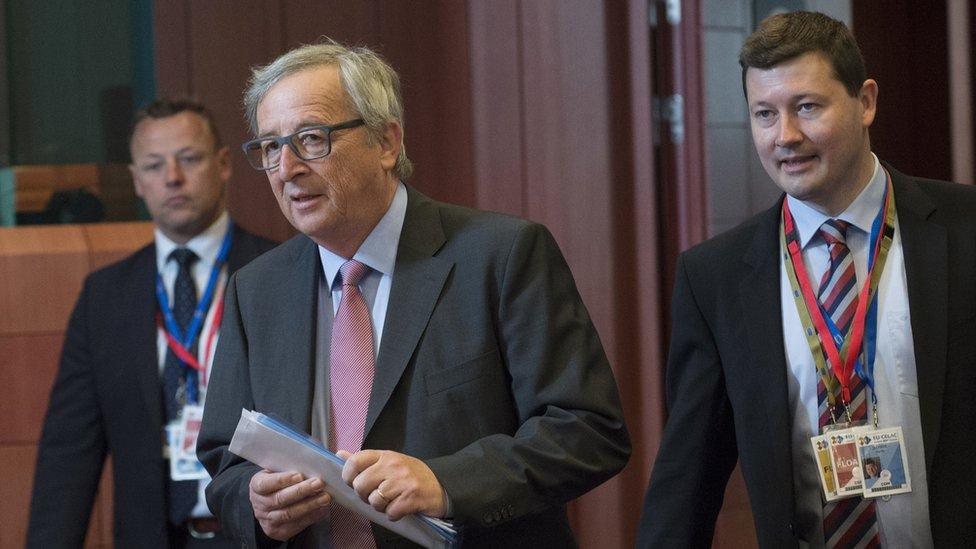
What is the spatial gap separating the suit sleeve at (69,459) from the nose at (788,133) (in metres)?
2.27

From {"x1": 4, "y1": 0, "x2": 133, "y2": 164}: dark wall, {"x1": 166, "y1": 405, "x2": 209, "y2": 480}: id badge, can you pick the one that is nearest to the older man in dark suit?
{"x1": 166, "y1": 405, "x2": 209, "y2": 480}: id badge

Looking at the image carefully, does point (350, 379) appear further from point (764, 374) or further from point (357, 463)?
point (764, 374)

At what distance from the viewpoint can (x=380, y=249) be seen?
95.0 inches

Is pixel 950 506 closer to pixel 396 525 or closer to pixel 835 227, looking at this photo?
pixel 835 227

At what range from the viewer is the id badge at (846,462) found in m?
2.29

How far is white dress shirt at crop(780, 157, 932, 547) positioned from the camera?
2.30 meters

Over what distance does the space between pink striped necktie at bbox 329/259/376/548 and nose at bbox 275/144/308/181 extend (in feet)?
0.64

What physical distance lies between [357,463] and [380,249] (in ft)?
1.66

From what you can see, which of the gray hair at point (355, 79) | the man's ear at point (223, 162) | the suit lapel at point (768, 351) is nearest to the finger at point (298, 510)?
the gray hair at point (355, 79)

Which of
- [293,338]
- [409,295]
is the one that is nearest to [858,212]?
[409,295]

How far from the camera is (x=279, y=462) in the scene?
2154mm

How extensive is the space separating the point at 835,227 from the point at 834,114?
0.21m

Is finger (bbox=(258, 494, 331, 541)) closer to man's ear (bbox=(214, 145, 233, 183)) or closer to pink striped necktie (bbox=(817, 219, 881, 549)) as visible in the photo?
pink striped necktie (bbox=(817, 219, 881, 549))

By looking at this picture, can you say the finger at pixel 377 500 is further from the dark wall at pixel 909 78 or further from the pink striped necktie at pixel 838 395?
the dark wall at pixel 909 78
